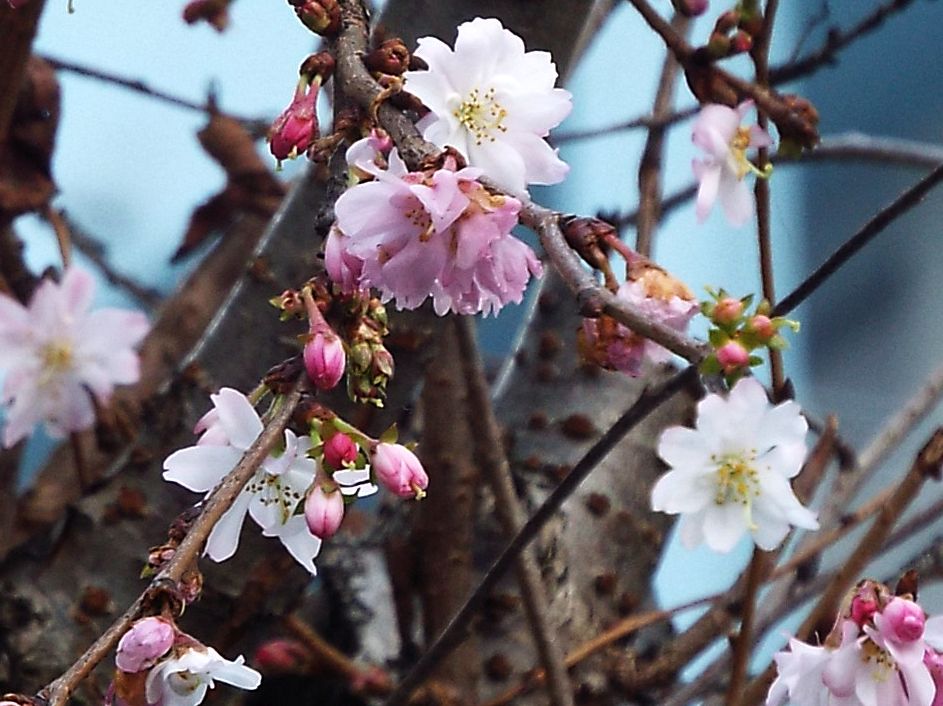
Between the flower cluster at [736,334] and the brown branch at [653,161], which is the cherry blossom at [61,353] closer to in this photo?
the brown branch at [653,161]

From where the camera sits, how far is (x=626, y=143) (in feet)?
5.50

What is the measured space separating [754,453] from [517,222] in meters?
0.16

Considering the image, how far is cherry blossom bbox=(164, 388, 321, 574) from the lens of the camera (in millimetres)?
318

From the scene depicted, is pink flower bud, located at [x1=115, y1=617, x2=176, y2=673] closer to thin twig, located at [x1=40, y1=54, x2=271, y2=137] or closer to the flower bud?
the flower bud

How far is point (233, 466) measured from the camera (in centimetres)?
32

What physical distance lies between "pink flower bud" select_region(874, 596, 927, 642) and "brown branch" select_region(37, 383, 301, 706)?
0.18 meters

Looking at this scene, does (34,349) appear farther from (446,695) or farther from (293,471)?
(293,471)

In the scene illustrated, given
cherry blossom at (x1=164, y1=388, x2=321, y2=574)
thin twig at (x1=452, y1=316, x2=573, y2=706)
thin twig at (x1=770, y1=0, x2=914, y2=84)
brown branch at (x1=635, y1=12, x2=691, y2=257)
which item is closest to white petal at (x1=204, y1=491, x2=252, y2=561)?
cherry blossom at (x1=164, y1=388, x2=321, y2=574)

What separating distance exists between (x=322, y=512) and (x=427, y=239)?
0.25 ft

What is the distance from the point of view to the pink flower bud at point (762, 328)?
0.28 m

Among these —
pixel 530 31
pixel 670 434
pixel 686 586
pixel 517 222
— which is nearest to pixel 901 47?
pixel 686 586

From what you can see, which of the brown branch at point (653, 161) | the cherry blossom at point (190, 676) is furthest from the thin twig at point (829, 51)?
the cherry blossom at point (190, 676)

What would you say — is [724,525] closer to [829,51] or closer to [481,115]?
[481,115]

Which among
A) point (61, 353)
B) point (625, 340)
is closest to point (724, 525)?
point (625, 340)
